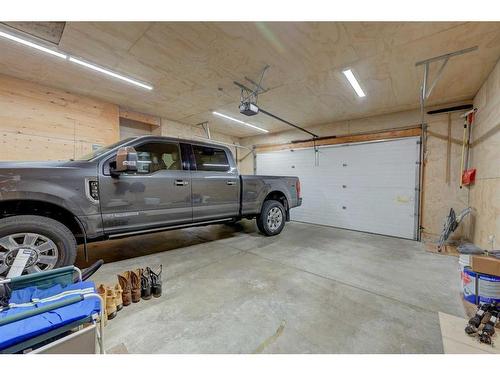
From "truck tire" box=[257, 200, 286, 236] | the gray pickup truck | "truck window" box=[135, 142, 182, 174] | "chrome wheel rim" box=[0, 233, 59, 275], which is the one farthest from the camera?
"truck tire" box=[257, 200, 286, 236]

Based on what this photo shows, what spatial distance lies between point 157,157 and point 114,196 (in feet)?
2.76

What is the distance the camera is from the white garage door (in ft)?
16.5

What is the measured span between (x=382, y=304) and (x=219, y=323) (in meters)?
1.63

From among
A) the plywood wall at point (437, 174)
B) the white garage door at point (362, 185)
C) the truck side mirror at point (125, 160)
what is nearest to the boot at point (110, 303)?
the truck side mirror at point (125, 160)

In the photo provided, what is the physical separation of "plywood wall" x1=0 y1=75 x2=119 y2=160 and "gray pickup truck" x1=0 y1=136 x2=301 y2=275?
234 cm

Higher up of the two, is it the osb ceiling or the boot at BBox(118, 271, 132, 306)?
the osb ceiling

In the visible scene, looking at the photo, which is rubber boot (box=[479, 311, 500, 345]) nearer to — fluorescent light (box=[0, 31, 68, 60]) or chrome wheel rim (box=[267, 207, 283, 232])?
chrome wheel rim (box=[267, 207, 283, 232])

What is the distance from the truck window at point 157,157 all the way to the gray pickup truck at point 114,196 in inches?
0.5

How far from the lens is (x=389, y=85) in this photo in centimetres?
383

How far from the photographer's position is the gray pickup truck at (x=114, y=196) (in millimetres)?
2158

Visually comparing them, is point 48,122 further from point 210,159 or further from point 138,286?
point 138,286

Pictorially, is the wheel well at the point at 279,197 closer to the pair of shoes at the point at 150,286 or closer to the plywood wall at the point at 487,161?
the pair of shoes at the point at 150,286

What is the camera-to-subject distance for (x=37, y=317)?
3.84 feet

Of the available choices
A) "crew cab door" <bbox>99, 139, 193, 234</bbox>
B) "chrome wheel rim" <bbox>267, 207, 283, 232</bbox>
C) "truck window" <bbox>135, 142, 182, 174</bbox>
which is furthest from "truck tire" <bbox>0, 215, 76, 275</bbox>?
"chrome wheel rim" <bbox>267, 207, 283, 232</bbox>
